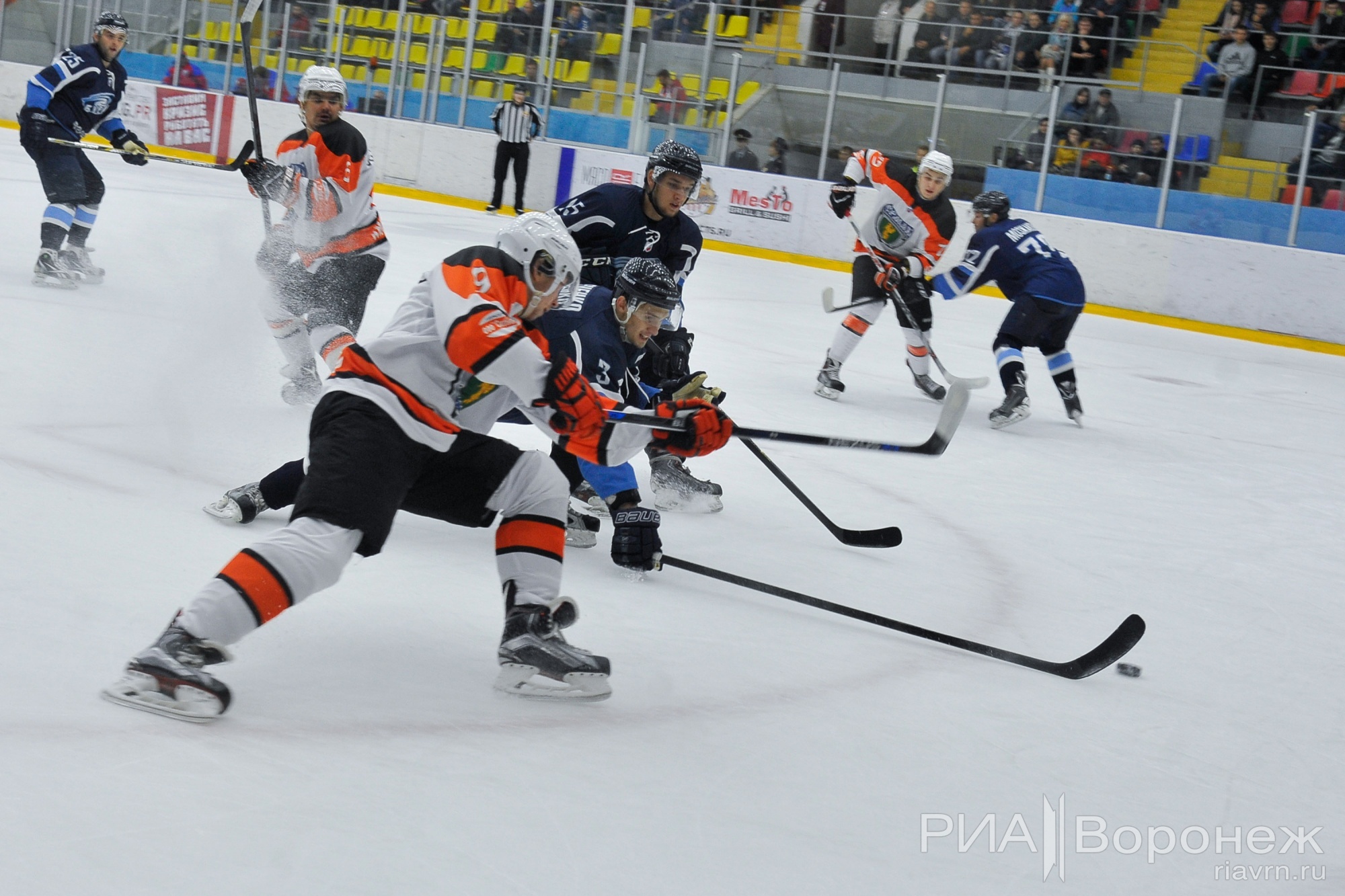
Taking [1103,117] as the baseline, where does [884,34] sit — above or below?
above

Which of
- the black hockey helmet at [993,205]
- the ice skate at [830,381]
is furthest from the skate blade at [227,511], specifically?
the black hockey helmet at [993,205]

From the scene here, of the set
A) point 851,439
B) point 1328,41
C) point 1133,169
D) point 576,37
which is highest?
point 1328,41

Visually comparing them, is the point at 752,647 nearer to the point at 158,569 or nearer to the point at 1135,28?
the point at 158,569

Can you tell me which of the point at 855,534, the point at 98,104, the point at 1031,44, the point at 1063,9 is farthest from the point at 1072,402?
the point at 1063,9

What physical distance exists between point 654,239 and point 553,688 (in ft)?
6.59

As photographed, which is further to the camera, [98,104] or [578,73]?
[578,73]

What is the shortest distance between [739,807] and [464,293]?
40.0 inches

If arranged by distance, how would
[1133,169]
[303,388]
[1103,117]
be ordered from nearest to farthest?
1. [303,388]
2. [1133,169]
3. [1103,117]

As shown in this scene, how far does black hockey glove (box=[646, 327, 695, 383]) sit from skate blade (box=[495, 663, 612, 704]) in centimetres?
162

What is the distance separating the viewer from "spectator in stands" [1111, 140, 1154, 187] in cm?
1055

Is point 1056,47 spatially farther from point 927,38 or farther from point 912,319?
point 912,319

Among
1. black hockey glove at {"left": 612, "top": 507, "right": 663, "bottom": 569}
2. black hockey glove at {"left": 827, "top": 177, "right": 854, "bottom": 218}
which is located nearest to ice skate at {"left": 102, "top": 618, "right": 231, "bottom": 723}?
black hockey glove at {"left": 612, "top": 507, "right": 663, "bottom": 569}

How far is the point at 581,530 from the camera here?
3.36 metres

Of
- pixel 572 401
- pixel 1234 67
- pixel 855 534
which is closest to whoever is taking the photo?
pixel 572 401
